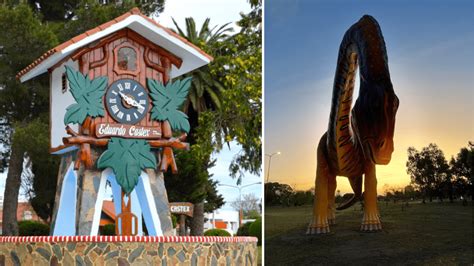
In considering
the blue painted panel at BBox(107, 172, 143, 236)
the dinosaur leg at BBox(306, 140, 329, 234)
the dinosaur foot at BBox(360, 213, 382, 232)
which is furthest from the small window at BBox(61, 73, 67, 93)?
the dinosaur foot at BBox(360, 213, 382, 232)

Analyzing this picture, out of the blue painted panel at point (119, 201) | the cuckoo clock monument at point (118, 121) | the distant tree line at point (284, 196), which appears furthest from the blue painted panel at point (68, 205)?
the distant tree line at point (284, 196)

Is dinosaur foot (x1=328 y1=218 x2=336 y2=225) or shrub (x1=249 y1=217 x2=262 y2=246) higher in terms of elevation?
dinosaur foot (x1=328 y1=218 x2=336 y2=225)

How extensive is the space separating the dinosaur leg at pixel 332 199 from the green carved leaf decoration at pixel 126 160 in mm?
3480

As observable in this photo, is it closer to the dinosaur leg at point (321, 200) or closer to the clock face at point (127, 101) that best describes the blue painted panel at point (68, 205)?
the clock face at point (127, 101)

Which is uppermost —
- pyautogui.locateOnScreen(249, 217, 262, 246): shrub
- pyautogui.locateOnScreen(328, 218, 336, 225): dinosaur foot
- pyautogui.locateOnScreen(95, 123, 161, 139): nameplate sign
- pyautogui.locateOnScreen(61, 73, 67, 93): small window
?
pyautogui.locateOnScreen(61, 73, 67, 93): small window

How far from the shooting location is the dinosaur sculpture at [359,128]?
15203 mm

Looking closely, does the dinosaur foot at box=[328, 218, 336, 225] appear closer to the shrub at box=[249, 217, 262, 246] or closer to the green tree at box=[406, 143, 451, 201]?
the green tree at box=[406, 143, 451, 201]

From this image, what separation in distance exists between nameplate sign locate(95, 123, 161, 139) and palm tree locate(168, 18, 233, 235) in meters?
11.8

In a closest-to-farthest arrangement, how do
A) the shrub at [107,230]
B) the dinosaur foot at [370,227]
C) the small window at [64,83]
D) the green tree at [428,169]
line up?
the green tree at [428,169]
the dinosaur foot at [370,227]
the small window at [64,83]
the shrub at [107,230]

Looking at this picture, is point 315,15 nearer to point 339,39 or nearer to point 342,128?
point 339,39

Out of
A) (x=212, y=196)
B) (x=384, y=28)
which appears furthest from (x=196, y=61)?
(x=212, y=196)

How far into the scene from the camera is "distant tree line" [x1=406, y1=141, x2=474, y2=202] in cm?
1460

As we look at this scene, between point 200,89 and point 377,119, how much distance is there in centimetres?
1482

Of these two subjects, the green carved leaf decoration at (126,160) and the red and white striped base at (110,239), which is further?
the green carved leaf decoration at (126,160)
